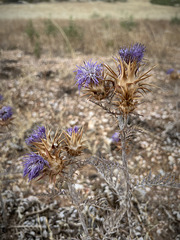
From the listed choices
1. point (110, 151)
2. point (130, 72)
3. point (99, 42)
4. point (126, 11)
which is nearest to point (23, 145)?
point (110, 151)

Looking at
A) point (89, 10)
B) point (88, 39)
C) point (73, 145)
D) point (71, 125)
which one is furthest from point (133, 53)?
point (89, 10)

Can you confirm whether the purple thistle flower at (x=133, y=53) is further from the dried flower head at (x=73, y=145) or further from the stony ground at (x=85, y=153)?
the dried flower head at (x=73, y=145)

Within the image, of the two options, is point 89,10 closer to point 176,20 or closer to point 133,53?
point 176,20

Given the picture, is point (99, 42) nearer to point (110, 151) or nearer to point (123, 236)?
point (110, 151)

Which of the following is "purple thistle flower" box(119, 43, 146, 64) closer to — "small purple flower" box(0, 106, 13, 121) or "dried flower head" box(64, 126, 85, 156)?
"dried flower head" box(64, 126, 85, 156)

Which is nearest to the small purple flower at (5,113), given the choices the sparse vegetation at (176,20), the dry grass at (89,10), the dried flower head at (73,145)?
the dried flower head at (73,145)

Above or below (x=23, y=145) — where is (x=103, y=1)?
above
